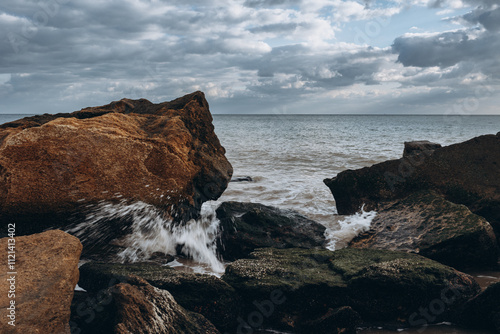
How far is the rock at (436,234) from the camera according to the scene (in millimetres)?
4805

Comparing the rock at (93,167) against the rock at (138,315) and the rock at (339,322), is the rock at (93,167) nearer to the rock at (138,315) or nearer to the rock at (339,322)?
the rock at (138,315)

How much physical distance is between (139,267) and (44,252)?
1.14m

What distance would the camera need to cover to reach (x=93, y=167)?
441 cm

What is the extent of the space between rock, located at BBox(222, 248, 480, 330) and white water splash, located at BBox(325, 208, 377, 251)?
6.95 feet

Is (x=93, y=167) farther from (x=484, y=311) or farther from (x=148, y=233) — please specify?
(x=484, y=311)

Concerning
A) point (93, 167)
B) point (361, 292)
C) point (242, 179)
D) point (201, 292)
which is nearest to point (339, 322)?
point (361, 292)

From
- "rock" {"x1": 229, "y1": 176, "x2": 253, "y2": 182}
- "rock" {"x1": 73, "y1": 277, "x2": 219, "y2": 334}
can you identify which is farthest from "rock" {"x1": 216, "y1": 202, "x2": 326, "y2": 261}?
"rock" {"x1": 229, "y1": 176, "x2": 253, "y2": 182}

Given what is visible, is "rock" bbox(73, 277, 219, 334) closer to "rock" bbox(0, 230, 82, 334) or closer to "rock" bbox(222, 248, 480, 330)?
"rock" bbox(0, 230, 82, 334)

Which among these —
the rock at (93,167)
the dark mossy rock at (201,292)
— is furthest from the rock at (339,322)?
the rock at (93,167)

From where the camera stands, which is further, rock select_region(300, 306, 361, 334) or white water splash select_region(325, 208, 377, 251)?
white water splash select_region(325, 208, 377, 251)

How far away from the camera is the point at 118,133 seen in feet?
15.8

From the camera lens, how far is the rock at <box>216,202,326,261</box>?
5465 mm

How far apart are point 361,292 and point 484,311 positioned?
1143 mm

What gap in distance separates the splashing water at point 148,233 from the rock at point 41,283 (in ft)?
4.06
